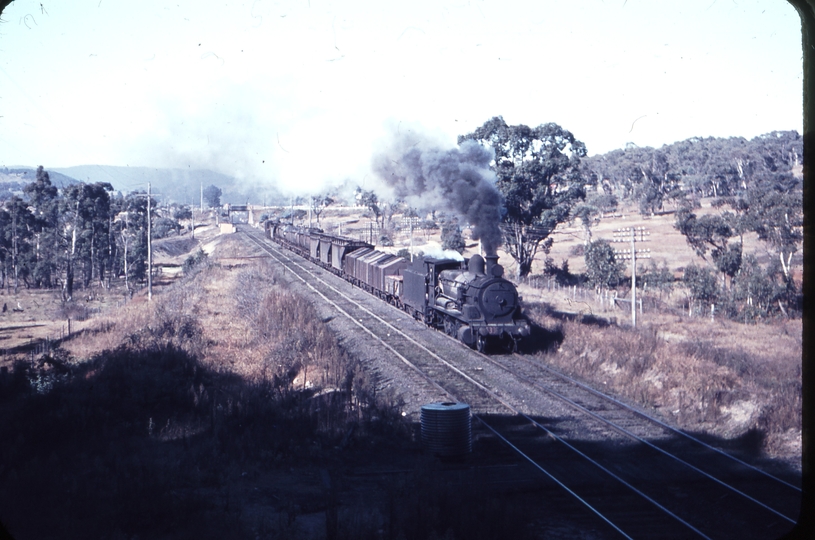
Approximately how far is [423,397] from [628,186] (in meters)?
102

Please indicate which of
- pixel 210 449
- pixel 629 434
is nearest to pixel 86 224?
pixel 210 449

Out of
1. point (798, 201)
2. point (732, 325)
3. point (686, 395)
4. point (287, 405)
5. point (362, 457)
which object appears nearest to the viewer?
point (362, 457)

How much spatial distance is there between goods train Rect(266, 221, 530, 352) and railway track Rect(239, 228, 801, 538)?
3.24ft

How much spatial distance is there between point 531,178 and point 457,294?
23205mm

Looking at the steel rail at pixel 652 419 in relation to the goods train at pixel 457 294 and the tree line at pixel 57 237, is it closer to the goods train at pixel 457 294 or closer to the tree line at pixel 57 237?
the goods train at pixel 457 294

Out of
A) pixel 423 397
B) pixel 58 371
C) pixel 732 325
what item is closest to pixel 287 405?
pixel 423 397

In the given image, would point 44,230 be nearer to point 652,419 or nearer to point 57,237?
point 57,237

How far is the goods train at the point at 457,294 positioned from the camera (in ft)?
62.5

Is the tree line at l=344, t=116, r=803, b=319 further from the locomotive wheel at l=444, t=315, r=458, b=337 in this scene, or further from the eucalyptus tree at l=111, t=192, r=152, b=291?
the eucalyptus tree at l=111, t=192, r=152, b=291

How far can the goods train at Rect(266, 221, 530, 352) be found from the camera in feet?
62.5

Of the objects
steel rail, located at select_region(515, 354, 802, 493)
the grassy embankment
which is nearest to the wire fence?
steel rail, located at select_region(515, 354, 802, 493)

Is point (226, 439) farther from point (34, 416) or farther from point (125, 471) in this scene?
point (34, 416)

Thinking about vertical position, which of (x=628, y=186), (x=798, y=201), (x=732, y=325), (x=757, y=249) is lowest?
(x=732, y=325)

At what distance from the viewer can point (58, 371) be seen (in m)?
15.6
